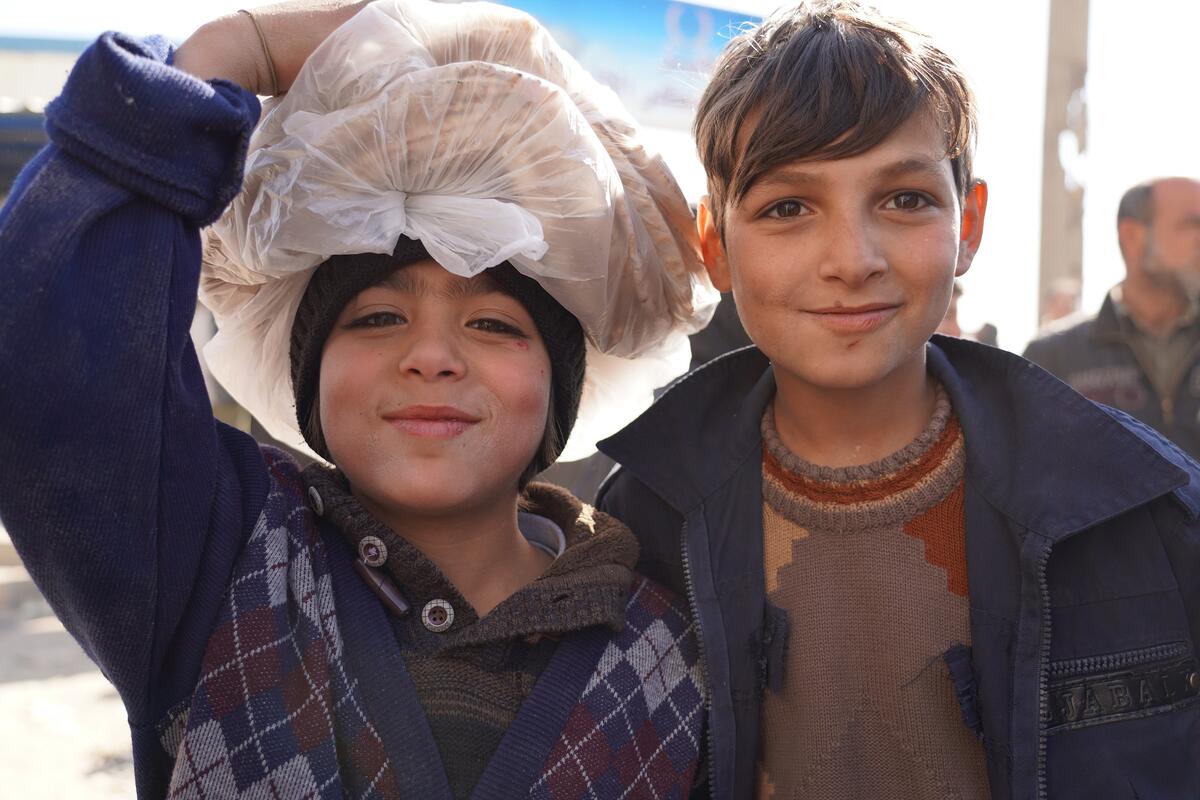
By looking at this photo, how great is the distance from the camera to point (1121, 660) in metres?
1.84

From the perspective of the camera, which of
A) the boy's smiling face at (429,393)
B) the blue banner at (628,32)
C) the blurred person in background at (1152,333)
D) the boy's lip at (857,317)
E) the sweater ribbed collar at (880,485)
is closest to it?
the boy's smiling face at (429,393)

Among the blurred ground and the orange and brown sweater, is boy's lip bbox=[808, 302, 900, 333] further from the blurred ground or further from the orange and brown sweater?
the blurred ground

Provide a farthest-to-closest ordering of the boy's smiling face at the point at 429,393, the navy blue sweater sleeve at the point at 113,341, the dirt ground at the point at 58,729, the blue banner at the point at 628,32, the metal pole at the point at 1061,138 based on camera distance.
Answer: the metal pole at the point at 1061,138 < the dirt ground at the point at 58,729 < the blue banner at the point at 628,32 < the boy's smiling face at the point at 429,393 < the navy blue sweater sleeve at the point at 113,341

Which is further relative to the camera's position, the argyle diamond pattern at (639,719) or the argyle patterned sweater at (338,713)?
the argyle diamond pattern at (639,719)

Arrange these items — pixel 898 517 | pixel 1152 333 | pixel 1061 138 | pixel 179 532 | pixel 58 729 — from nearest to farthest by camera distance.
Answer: pixel 179 532 → pixel 898 517 → pixel 1152 333 → pixel 58 729 → pixel 1061 138

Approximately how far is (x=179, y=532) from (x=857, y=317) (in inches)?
43.6

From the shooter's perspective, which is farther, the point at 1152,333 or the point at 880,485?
the point at 1152,333

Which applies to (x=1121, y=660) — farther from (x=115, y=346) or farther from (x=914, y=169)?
(x=115, y=346)

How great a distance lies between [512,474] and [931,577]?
0.73 metres

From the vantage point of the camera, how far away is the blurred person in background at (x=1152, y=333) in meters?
5.00

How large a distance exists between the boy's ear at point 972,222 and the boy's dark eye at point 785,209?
35cm

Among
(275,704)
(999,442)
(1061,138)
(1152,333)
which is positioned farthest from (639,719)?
(1061,138)

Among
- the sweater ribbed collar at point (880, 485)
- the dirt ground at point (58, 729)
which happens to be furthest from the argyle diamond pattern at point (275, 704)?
the dirt ground at point (58, 729)

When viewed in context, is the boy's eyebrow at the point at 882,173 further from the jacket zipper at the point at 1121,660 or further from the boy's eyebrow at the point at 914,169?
the jacket zipper at the point at 1121,660
